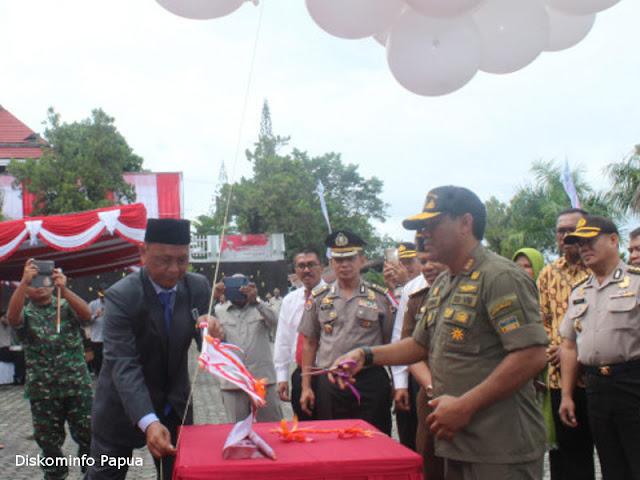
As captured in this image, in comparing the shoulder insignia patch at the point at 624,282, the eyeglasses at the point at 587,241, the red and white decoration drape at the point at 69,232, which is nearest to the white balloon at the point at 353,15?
the eyeglasses at the point at 587,241

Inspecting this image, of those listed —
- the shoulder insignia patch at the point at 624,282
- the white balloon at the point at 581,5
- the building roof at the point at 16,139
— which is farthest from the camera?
the building roof at the point at 16,139

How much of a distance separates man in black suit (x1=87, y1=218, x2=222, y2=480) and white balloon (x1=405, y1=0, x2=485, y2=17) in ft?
4.79

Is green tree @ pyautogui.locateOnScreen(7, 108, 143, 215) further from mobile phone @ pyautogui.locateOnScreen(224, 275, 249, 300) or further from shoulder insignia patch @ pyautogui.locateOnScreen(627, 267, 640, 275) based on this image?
shoulder insignia patch @ pyautogui.locateOnScreen(627, 267, 640, 275)

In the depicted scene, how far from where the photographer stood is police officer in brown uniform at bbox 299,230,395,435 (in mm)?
4012

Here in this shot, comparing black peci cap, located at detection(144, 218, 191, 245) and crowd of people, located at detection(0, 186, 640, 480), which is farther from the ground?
black peci cap, located at detection(144, 218, 191, 245)

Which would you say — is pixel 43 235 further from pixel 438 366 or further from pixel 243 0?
pixel 438 366

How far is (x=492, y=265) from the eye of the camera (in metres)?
2.34

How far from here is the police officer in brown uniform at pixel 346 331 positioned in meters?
4.01

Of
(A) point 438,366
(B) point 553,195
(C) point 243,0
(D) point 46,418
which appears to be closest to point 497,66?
(C) point 243,0

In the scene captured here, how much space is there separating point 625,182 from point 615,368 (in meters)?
17.2

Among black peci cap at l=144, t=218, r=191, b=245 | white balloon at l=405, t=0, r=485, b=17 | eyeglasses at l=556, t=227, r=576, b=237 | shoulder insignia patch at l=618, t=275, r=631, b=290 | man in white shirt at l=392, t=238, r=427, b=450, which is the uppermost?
white balloon at l=405, t=0, r=485, b=17

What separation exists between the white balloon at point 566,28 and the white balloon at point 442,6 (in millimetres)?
907

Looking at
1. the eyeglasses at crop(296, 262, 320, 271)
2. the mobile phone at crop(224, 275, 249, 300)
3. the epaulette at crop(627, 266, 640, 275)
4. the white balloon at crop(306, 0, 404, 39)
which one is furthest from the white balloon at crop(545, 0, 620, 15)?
the mobile phone at crop(224, 275, 249, 300)

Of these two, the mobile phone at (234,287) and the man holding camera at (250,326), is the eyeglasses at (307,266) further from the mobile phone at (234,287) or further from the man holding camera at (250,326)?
the mobile phone at (234,287)
